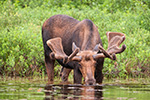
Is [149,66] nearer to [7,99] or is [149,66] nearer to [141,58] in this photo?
[141,58]

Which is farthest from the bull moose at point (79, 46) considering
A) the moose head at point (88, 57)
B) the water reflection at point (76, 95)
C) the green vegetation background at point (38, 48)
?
the green vegetation background at point (38, 48)

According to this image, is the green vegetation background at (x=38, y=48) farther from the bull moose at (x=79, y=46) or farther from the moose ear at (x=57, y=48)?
the moose ear at (x=57, y=48)

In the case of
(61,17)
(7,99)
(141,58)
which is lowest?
(7,99)

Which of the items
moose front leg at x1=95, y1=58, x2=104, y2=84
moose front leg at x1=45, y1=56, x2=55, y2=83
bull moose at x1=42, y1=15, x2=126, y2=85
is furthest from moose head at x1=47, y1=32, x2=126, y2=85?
moose front leg at x1=45, y1=56, x2=55, y2=83

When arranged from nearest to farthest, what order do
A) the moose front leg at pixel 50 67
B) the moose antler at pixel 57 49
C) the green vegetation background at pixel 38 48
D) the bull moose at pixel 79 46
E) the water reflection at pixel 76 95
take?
the water reflection at pixel 76 95, the bull moose at pixel 79 46, the moose antler at pixel 57 49, the moose front leg at pixel 50 67, the green vegetation background at pixel 38 48

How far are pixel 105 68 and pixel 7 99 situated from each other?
7265 millimetres

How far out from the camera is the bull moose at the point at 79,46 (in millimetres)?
10398

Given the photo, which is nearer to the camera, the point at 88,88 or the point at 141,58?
the point at 88,88

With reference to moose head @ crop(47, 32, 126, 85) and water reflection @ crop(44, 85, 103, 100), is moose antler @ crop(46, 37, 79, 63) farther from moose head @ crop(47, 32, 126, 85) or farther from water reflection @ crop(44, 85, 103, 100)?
water reflection @ crop(44, 85, 103, 100)

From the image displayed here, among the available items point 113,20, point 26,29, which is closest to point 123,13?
point 113,20

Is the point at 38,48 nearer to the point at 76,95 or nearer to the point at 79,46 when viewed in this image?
the point at 79,46

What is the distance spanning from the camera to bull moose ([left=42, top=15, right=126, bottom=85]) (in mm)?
10398

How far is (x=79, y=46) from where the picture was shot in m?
11.2

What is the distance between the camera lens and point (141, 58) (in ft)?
47.8
